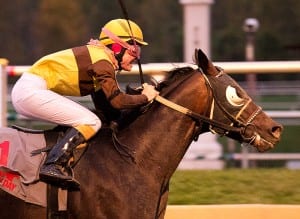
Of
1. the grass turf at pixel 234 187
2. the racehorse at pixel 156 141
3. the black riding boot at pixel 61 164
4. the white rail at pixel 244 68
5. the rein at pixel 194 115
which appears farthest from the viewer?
the white rail at pixel 244 68

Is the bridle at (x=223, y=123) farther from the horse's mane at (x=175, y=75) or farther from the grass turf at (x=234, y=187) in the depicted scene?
the grass turf at (x=234, y=187)

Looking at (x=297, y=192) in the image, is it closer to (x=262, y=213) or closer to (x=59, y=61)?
(x=262, y=213)

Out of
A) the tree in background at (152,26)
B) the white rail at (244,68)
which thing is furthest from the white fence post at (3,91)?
the tree in background at (152,26)

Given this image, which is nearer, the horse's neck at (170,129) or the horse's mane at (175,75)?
the horse's neck at (170,129)

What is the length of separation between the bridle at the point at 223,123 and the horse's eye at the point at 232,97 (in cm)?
6

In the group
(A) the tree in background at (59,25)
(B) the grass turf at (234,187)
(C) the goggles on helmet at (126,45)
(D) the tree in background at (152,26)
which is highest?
(C) the goggles on helmet at (126,45)

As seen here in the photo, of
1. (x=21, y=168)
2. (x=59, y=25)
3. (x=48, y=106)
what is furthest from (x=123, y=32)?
(x=59, y=25)

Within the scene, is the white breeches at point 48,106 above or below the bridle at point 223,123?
above

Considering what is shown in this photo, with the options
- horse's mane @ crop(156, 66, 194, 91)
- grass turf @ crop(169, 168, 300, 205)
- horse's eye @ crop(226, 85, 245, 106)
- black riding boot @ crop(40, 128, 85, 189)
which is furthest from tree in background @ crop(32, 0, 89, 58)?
black riding boot @ crop(40, 128, 85, 189)

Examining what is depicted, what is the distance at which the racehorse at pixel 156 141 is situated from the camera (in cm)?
566

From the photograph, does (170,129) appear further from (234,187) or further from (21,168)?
(234,187)

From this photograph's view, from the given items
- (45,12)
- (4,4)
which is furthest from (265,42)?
(4,4)

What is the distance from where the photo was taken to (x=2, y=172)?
5.70 meters

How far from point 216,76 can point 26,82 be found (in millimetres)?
1236
